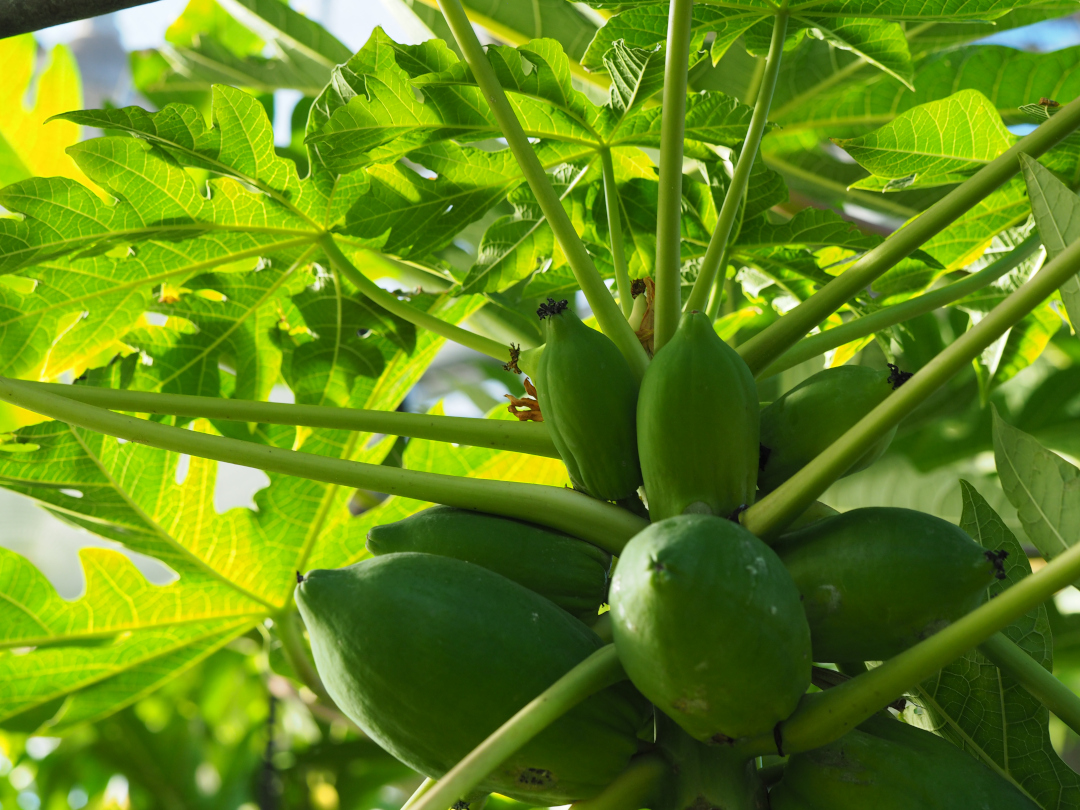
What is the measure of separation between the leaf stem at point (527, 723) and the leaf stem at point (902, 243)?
34cm

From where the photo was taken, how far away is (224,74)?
5.80 ft

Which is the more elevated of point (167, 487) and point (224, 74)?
point (224, 74)

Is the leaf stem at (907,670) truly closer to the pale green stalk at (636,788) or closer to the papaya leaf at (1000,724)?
the pale green stalk at (636,788)

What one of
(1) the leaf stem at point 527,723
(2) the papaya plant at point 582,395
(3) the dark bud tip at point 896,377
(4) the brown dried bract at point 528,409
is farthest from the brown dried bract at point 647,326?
(1) the leaf stem at point 527,723

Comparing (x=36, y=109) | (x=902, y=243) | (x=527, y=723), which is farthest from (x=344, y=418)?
(x=36, y=109)

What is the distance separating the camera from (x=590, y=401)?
0.71 meters

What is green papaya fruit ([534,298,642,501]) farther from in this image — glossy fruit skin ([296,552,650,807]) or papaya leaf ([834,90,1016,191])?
papaya leaf ([834,90,1016,191])

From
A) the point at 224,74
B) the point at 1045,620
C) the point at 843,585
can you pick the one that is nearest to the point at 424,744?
the point at 843,585

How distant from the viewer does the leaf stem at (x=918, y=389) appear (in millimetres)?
604

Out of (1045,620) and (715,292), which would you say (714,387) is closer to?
(1045,620)

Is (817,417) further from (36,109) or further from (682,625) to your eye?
(36,109)

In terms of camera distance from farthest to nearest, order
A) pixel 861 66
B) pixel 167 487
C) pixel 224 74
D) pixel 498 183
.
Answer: pixel 224 74 → pixel 861 66 → pixel 167 487 → pixel 498 183

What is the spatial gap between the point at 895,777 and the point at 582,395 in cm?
33

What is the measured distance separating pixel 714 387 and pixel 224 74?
57.4 inches
